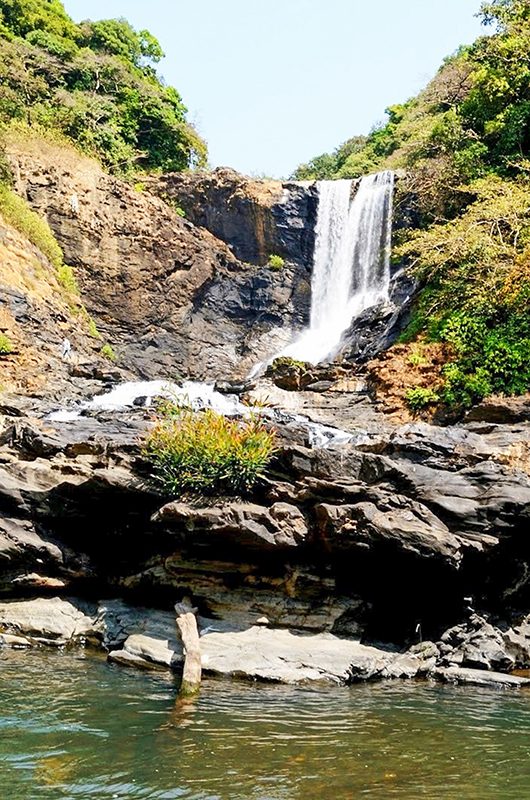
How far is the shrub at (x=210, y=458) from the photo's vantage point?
10.8m

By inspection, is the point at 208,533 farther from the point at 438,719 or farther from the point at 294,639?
the point at 438,719

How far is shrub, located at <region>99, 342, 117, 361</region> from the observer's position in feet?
85.6

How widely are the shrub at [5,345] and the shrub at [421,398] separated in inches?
478

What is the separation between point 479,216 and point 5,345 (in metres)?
15.1

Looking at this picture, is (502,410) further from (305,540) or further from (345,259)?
(345,259)

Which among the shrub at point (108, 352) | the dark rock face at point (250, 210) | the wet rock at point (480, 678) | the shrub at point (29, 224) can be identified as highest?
the dark rock face at point (250, 210)

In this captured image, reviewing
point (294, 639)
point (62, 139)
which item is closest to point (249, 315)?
point (62, 139)

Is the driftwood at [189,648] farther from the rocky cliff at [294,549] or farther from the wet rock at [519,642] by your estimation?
the wet rock at [519,642]

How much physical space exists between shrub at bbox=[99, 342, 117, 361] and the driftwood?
1711 centimetres

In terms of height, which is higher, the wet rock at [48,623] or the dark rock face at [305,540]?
the dark rock face at [305,540]

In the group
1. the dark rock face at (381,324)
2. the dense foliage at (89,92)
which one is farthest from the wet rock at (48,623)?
the dense foliage at (89,92)

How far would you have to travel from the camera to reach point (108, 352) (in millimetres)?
26797

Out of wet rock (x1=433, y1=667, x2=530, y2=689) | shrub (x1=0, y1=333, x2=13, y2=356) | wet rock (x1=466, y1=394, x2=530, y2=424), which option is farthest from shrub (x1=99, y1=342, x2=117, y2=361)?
wet rock (x1=433, y1=667, x2=530, y2=689)

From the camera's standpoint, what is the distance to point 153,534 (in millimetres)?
11523
